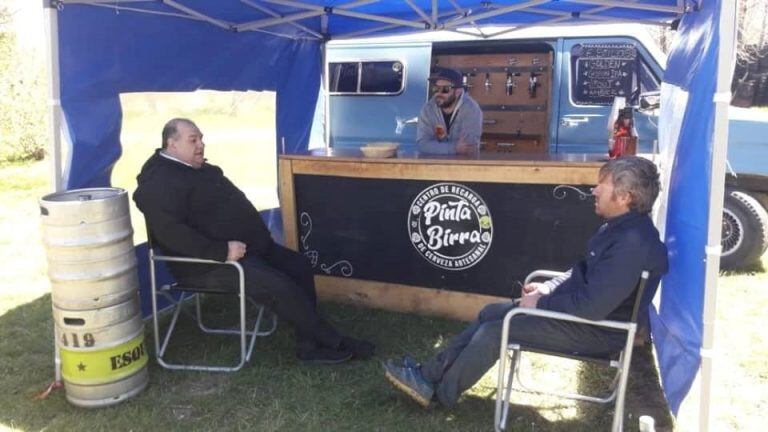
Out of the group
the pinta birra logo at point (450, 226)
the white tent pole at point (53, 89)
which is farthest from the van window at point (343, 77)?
the white tent pole at point (53, 89)

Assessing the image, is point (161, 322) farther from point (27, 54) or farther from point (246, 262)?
point (27, 54)

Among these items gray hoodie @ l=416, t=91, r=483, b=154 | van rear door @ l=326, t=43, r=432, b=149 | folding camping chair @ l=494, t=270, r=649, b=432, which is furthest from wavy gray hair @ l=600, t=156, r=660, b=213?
van rear door @ l=326, t=43, r=432, b=149

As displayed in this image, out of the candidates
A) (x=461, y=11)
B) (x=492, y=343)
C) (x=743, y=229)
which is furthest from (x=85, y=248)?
(x=743, y=229)

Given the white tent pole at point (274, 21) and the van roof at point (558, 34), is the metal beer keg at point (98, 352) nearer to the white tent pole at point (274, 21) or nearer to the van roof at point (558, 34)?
the white tent pole at point (274, 21)

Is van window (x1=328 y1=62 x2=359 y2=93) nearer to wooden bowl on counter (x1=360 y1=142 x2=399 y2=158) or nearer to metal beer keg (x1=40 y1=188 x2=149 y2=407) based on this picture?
wooden bowl on counter (x1=360 y1=142 x2=399 y2=158)

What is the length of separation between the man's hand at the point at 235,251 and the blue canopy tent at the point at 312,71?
35.6 inches

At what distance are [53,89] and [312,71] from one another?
3058 millimetres

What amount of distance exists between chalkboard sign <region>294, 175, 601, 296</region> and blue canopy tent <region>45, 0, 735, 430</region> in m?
0.66

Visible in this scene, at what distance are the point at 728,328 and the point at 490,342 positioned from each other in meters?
2.21

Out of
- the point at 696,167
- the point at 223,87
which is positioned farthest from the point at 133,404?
the point at 696,167

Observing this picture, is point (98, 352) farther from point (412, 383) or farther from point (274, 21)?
point (274, 21)

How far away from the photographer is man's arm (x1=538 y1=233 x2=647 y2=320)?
2.38 m

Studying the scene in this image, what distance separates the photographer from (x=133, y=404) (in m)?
3.09

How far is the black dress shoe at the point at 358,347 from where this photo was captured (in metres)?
3.56
